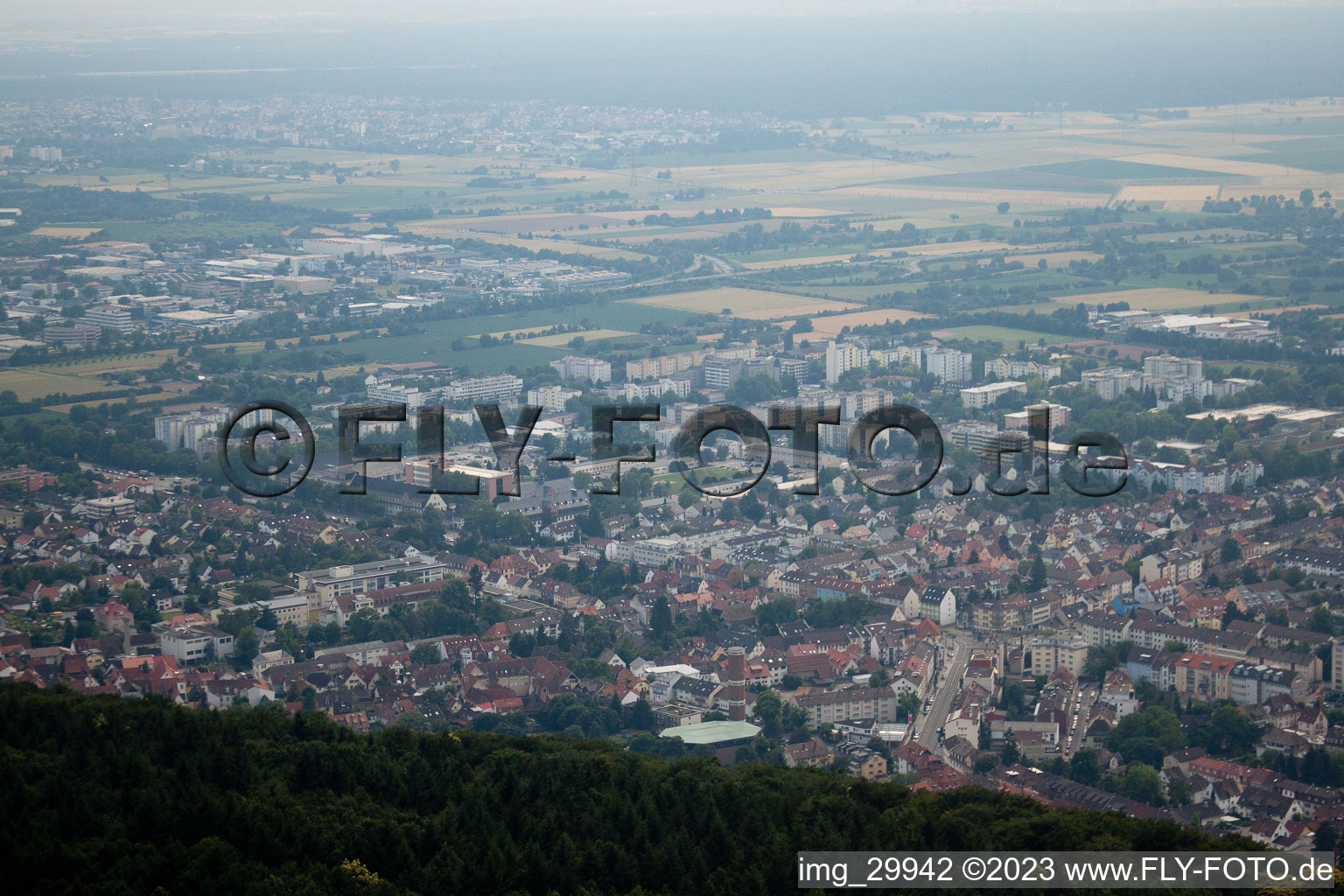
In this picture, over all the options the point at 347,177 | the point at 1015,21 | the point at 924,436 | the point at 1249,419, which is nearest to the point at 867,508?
the point at 924,436

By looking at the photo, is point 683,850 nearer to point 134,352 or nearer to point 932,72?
point 134,352

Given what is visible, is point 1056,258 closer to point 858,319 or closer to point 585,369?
point 858,319

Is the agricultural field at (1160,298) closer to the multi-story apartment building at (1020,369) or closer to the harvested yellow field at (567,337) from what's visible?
the multi-story apartment building at (1020,369)

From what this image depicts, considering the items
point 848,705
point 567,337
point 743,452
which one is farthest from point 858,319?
point 848,705

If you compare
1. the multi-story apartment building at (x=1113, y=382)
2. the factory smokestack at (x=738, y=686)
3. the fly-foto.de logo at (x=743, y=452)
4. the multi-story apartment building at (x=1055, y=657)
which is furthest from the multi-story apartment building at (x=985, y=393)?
the factory smokestack at (x=738, y=686)

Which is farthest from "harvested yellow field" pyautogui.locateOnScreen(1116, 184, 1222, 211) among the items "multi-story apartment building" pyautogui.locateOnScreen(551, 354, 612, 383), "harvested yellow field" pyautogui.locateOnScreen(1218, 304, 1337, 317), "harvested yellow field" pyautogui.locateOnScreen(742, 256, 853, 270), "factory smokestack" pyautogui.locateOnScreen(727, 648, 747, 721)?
"factory smokestack" pyautogui.locateOnScreen(727, 648, 747, 721)
